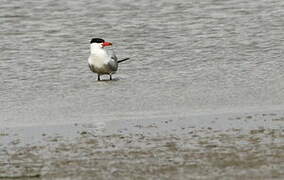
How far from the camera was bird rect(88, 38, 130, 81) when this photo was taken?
44.1 ft

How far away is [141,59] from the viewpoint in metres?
14.5

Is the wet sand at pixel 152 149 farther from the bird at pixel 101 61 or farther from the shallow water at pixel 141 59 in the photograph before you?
the bird at pixel 101 61

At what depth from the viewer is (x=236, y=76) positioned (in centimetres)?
1229

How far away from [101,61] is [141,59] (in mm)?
1152

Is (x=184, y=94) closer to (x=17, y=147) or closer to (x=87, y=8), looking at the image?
(x=17, y=147)

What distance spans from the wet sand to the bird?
4424 mm

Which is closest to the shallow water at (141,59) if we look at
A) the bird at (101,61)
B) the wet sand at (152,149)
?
the bird at (101,61)

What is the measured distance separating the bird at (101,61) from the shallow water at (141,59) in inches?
5.7

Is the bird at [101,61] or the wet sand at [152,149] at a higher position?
the wet sand at [152,149]

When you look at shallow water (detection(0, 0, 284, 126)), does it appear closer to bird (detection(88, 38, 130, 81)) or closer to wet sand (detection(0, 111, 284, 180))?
bird (detection(88, 38, 130, 81))

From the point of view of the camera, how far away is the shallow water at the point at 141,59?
10125 mm

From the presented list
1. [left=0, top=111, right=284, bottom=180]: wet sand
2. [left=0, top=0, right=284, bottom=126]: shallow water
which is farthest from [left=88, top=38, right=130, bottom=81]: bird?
[left=0, top=111, right=284, bottom=180]: wet sand

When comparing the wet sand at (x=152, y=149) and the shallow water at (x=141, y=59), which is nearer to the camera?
the wet sand at (x=152, y=149)

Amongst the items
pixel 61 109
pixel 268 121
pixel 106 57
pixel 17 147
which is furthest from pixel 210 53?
pixel 17 147
